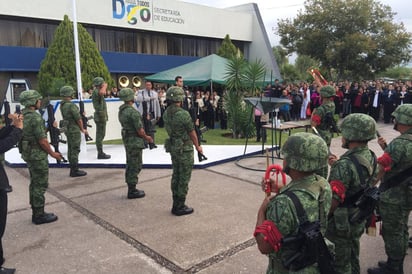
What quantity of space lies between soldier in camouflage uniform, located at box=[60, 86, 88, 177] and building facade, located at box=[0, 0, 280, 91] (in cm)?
1352

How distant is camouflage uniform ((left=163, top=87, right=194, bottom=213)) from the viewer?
15.0ft

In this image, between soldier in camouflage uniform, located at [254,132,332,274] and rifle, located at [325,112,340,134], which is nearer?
soldier in camouflage uniform, located at [254,132,332,274]

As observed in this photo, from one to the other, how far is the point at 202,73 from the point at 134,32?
11.5 meters

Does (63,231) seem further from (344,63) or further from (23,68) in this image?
(344,63)

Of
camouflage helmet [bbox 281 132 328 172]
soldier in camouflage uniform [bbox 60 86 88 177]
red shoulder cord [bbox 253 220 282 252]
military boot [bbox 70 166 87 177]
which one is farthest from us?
military boot [bbox 70 166 87 177]

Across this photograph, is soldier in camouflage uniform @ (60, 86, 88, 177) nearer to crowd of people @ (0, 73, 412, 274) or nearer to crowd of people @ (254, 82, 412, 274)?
crowd of people @ (0, 73, 412, 274)

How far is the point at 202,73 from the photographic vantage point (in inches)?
532

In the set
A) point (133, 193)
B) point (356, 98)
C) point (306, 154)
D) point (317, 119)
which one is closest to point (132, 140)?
point (133, 193)

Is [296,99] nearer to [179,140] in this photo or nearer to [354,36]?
[354,36]

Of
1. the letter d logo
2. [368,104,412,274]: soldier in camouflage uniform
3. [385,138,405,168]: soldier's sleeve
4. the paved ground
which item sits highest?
the letter d logo

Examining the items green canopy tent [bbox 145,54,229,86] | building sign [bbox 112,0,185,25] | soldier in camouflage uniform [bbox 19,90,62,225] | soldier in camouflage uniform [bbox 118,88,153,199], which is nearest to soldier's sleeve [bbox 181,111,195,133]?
soldier in camouflage uniform [bbox 118,88,153,199]

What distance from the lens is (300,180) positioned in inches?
77.7

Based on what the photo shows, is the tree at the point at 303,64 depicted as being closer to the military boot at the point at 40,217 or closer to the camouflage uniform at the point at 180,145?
the camouflage uniform at the point at 180,145

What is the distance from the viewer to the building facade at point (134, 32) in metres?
18.2
